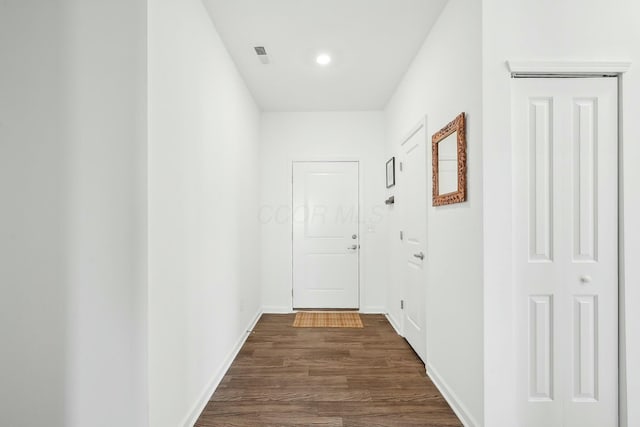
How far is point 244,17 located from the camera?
2428 millimetres

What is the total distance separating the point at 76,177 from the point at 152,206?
12.5 inches

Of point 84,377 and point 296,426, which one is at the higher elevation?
point 84,377

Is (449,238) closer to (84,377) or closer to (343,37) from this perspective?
(343,37)

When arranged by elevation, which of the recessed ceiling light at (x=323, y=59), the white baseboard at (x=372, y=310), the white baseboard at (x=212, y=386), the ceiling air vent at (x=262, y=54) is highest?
the recessed ceiling light at (x=323, y=59)

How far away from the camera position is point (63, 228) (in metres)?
1.47

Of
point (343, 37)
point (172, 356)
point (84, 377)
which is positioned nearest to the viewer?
point (84, 377)

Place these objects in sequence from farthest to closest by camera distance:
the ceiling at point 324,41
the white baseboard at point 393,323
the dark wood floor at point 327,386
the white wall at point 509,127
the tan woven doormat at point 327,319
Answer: the tan woven doormat at point 327,319 < the white baseboard at point 393,323 < the ceiling at point 324,41 < the dark wood floor at point 327,386 < the white wall at point 509,127

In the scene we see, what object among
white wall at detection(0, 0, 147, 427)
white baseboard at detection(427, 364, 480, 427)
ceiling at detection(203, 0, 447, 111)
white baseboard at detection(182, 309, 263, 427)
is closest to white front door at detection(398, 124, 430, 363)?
white baseboard at detection(427, 364, 480, 427)

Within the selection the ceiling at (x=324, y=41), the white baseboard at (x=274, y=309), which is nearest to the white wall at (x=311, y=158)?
the white baseboard at (x=274, y=309)

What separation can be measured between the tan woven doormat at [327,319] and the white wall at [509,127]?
2256 mm

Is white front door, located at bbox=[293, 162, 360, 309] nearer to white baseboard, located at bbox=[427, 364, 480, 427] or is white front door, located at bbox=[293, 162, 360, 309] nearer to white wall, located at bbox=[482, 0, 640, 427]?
white baseboard, located at bbox=[427, 364, 480, 427]

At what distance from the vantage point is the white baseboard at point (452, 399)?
1.95m

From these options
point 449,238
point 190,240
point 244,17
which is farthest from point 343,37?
point 190,240

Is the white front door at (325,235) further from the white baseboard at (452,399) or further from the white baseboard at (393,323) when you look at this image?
the white baseboard at (452,399)
